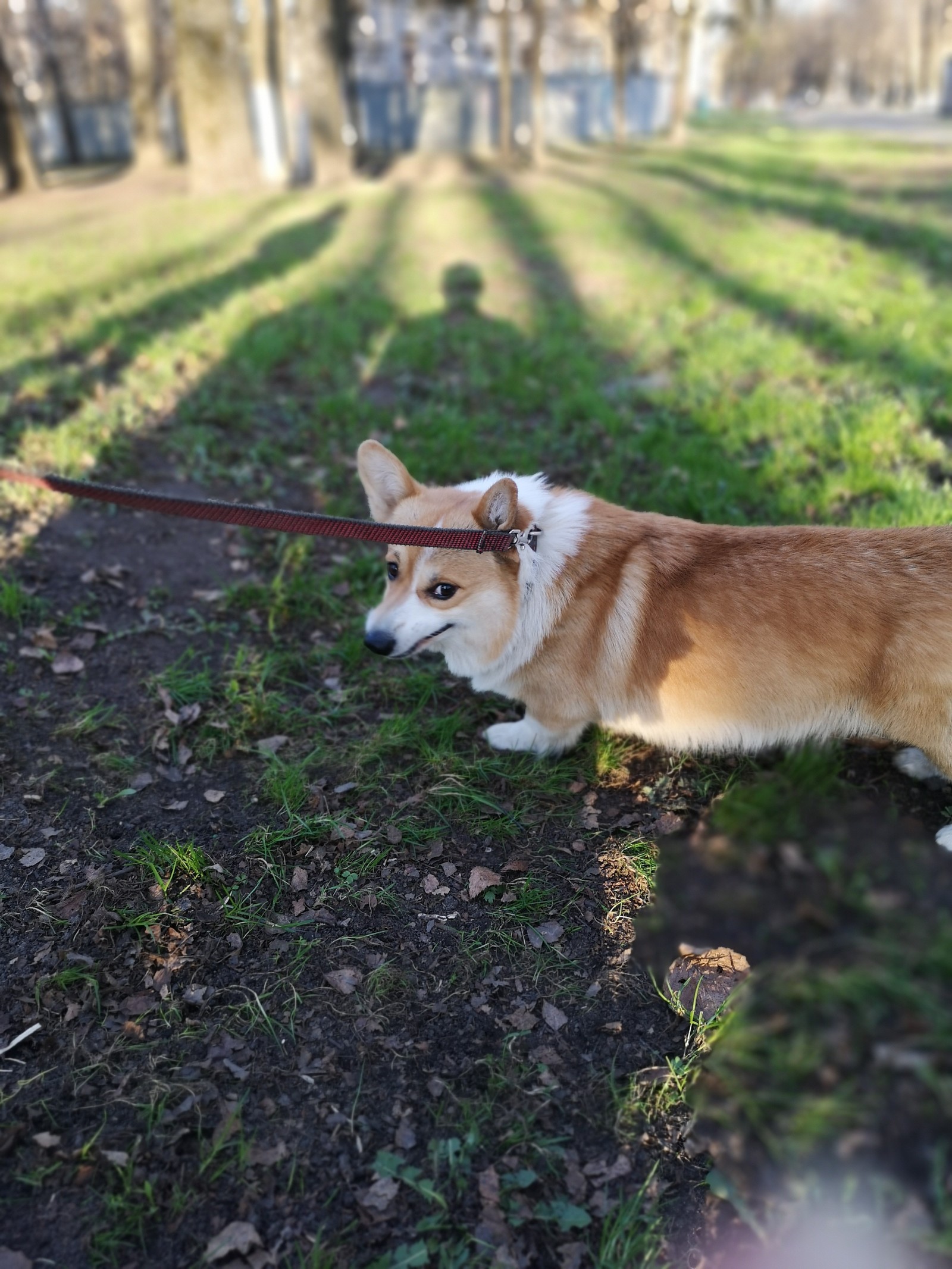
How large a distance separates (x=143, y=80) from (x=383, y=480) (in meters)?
23.7

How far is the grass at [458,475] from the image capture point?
6.11ft

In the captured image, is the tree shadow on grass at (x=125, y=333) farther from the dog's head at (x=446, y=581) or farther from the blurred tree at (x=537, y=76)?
the blurred tree at (x=537, y=76)

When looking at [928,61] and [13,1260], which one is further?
[928,61]

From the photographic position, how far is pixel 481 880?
8.84 ft

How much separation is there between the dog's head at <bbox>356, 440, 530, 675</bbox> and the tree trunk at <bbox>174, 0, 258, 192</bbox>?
49.2 feet

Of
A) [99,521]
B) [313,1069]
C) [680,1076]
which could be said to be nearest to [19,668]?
[99,521]

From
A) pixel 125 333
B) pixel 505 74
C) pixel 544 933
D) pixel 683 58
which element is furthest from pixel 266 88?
pixel 544 933

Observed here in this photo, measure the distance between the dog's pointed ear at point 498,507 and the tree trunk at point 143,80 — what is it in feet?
78.0

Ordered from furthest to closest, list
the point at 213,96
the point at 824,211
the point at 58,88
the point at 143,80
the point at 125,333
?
the point at 58,88 < the point at 143,80 < the point at 213,96 < the point at 824,211 < the point at 125,333

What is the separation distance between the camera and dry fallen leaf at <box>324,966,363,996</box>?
2332mm

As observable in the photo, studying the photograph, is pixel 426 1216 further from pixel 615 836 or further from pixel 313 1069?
pixel 615 836

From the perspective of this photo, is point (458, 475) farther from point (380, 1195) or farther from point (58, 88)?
point (58, 88)

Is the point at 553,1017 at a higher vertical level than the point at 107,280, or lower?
lower

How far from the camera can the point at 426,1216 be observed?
184 cm
